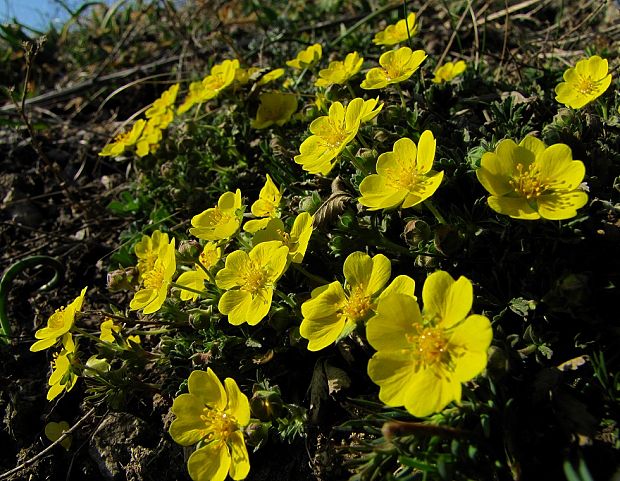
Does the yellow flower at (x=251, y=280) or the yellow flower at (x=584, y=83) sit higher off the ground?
the yellow flower at (x=251, y=280)

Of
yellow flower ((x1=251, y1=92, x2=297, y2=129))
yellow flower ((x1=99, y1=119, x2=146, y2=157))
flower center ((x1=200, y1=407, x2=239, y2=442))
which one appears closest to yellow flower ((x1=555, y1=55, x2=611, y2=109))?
yellow flower ((x1=251, y1=92, x2=297, y2=129))

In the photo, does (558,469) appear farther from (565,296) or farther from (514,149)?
(514,149)

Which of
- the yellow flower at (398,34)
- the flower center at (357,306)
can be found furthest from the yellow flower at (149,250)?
the yellow flower at (398,34)

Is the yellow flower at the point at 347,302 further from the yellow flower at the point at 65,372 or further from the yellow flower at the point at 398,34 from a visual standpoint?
the yellow flower at the point at 398,34

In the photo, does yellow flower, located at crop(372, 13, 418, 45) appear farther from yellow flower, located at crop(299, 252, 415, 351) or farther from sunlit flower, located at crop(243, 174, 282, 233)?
yellow flower, located at crop(299, 252, 415, 351)

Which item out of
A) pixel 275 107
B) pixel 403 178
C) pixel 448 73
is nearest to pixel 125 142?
pixel 275 107

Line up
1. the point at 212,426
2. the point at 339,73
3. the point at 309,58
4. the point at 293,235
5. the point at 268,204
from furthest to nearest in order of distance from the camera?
the point at 309,58, the point at 339,73, the point at 268,204, the point at 293,235, the point at 212,426

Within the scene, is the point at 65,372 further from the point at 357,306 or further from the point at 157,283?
the point at 357,306

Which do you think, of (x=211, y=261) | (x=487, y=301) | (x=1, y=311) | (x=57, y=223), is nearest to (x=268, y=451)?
(x=211, y=261)
